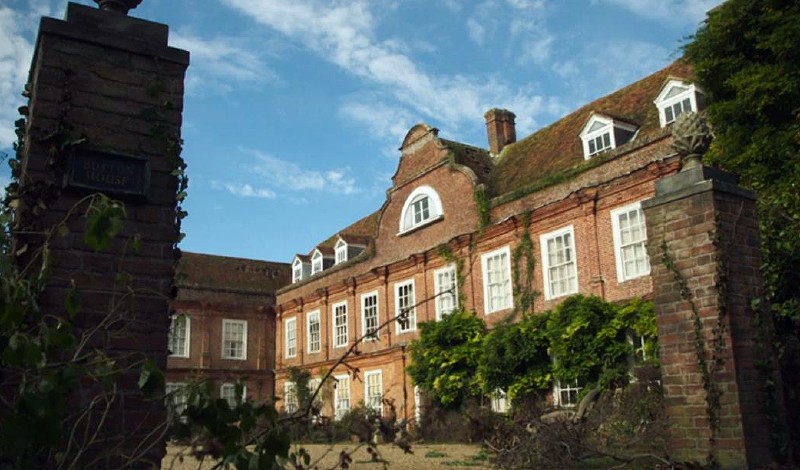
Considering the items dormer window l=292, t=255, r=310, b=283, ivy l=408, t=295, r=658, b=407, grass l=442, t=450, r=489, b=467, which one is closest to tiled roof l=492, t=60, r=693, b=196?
ivy l=408, t=295, r=658, b=407

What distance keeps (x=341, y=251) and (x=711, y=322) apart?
26.0 meters

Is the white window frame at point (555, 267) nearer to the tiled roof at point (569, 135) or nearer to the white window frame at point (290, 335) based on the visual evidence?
the tiled roof at point (569, 135)

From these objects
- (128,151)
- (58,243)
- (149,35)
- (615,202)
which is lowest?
(58,243)

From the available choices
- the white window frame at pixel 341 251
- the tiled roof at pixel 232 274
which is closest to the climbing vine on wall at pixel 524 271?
the white window frame at pixel 341 251

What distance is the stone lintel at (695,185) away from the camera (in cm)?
588

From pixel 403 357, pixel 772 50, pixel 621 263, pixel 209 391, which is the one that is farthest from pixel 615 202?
pixel 209 391

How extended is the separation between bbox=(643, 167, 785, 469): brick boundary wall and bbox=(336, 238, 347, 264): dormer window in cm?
2504

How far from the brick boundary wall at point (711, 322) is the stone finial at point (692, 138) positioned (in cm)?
30

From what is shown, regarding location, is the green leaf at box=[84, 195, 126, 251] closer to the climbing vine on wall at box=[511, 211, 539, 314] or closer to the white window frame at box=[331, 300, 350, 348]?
the climbing vine on wall at box=[511, 211, 539, 314]

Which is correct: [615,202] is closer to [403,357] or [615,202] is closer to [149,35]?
[403,357]

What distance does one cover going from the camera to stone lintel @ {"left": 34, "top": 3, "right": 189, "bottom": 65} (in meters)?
3.79

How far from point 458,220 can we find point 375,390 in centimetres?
748

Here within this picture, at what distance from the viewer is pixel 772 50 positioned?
1348 centimetres

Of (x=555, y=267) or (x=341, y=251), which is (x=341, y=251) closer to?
(x=341, y=251)
